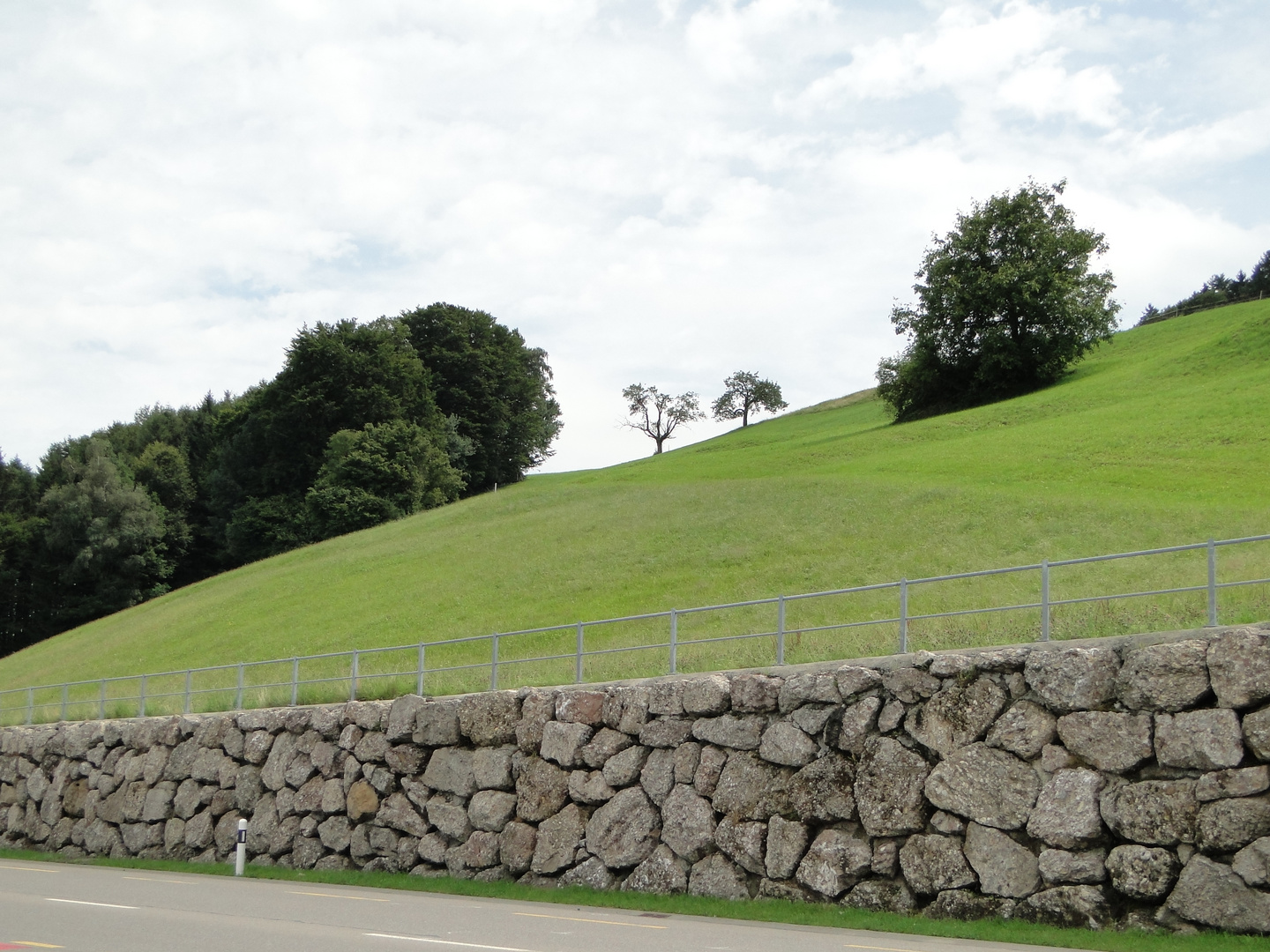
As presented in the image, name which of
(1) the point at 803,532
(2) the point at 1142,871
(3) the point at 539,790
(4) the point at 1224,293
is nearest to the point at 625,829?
(3) the point at 539,790

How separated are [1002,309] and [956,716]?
2465 inches

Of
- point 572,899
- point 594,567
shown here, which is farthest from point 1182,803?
point 594,567

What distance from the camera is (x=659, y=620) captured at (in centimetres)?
2988

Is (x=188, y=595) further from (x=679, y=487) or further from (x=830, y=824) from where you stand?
(x=830, y=824)

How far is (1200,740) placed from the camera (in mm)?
13531

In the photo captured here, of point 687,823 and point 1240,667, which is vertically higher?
point 1240,667

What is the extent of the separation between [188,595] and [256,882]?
133 feet

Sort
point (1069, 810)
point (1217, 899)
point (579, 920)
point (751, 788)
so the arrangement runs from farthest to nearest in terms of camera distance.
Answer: point (751, 788), point (579, 920), point (1069, 810), point (1217, 899)

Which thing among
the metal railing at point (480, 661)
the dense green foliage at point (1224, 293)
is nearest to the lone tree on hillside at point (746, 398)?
the dense green foliage at point (1224, 293)

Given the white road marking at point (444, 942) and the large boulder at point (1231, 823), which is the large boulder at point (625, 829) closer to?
the white road marking at point (444, 942)

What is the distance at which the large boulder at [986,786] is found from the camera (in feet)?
48.5

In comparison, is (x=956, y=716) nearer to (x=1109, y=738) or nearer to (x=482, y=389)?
(x=1109, y=738)

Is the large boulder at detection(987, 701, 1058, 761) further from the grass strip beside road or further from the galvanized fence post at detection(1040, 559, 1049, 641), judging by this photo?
the grass strip beside road

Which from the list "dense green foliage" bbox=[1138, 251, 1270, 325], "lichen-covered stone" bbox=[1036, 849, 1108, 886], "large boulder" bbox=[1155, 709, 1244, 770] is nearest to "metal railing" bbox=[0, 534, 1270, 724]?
"large boulder" bbox=[1155, 709, 1244, 770]
